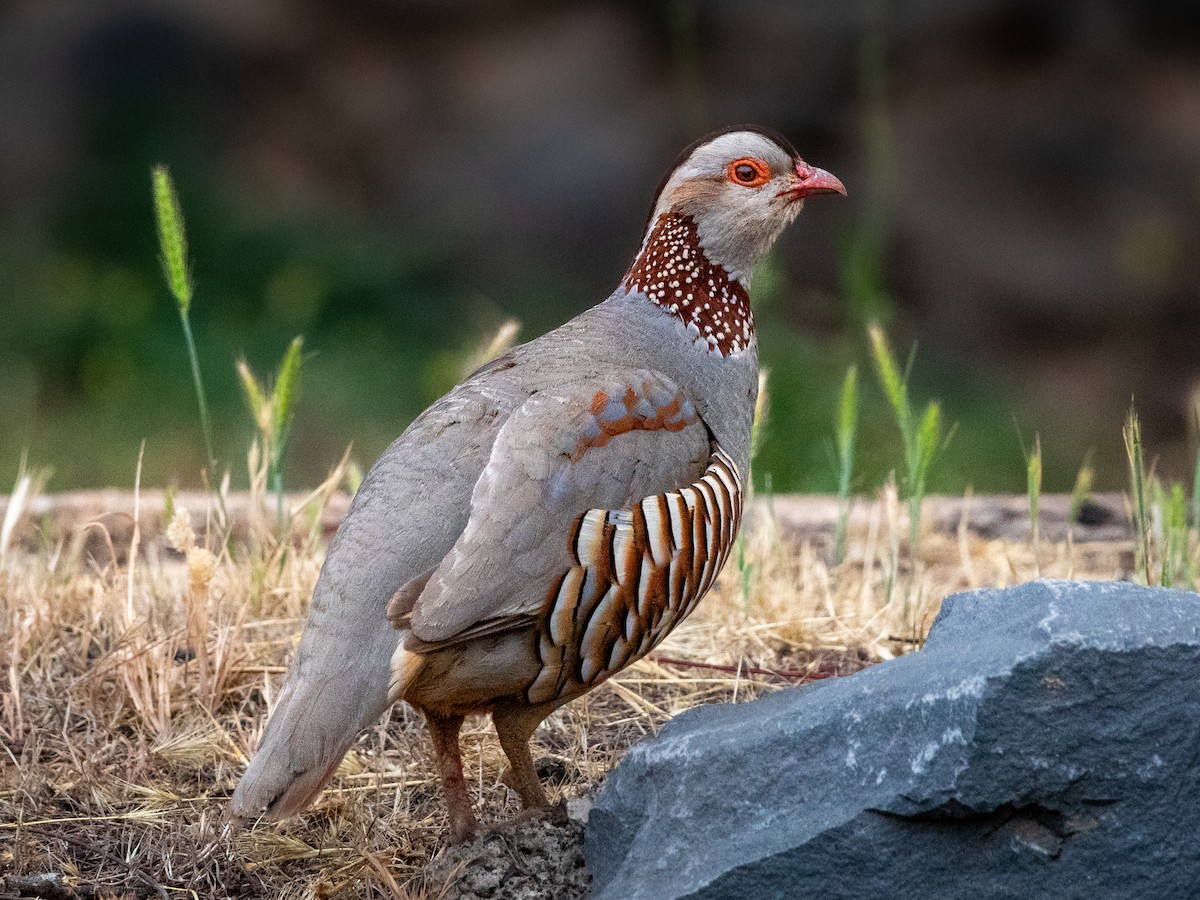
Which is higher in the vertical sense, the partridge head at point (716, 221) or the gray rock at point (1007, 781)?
the partridge head at point (716, 221)

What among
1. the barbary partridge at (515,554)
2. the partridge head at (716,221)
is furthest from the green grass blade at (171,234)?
the partridge head at (716,221)

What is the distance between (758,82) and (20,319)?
519 cm

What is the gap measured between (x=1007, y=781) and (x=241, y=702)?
249 cm

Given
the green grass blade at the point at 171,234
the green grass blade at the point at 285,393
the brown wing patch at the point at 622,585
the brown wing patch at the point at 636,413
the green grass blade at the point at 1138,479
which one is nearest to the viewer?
the brown wing patch at the point at 622,585

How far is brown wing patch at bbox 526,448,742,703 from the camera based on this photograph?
355cm

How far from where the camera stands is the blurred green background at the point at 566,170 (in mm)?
10383

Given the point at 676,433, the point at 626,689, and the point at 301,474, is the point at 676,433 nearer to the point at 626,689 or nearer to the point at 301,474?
the point at 626,689

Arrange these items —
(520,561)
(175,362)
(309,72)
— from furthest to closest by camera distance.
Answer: (309,72) → (175,362) → (520,561)

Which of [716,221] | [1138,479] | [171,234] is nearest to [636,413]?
[716,221]

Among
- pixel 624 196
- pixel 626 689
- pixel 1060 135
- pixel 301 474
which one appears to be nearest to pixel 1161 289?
pixel 1060 135

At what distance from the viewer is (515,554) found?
11.4ft

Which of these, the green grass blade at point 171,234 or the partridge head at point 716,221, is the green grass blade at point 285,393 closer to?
the green grass blade at point 171,234

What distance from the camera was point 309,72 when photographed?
11555 mm

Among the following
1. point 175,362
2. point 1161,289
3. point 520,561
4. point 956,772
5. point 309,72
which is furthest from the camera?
point 309,72
